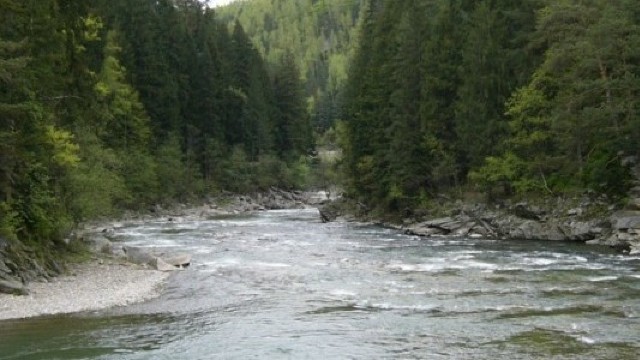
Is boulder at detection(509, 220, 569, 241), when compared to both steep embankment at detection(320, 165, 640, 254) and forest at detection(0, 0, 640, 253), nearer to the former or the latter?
steep embankment at detection(320, 165, 640, 254)

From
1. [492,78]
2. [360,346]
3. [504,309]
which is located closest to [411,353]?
[360,346]

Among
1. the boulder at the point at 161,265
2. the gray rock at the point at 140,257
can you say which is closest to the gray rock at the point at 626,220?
the boulder at the point at 161,265

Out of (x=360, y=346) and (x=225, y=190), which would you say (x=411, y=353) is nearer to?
(x=360, y=346)

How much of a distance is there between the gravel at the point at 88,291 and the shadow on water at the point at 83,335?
3.32 ft

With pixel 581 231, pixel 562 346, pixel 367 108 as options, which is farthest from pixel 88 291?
pixel 367 108

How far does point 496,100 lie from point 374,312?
2950 centimetres

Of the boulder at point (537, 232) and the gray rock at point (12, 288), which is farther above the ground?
the gray rock at point (12, 288)

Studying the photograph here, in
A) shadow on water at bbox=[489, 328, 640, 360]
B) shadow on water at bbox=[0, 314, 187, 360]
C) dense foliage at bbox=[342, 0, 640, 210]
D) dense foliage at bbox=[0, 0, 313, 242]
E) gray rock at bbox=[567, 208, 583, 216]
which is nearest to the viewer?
shadow on water at bbox=[489, 328, 640, 360]

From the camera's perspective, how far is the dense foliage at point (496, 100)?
1347 inches

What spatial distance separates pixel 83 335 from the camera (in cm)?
1563

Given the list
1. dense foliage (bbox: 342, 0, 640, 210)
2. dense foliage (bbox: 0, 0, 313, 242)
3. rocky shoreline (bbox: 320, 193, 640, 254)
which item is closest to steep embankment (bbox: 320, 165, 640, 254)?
rocky shoreline (bbox: 320, 193, 640, 254)

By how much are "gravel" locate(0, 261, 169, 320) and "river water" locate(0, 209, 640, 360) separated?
799 mm

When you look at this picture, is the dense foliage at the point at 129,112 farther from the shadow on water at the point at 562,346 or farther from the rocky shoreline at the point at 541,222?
the rocky shoreline at the point at 541,222

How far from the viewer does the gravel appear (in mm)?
18375
